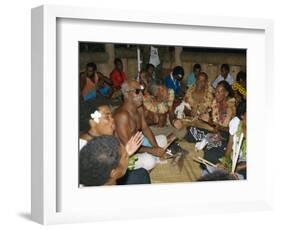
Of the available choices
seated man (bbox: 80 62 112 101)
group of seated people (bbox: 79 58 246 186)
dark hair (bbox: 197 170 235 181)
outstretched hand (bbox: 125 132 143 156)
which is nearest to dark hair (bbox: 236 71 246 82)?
group of seated people (bbox: 79 58 246 186)

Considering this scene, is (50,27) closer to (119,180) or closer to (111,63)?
(111,63)

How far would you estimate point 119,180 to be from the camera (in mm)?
4484

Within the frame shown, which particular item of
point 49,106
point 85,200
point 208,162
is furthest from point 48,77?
point 208,162

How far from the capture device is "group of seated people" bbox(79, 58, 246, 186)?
14.5 feet

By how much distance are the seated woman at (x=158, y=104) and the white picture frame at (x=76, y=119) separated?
0.72 feet

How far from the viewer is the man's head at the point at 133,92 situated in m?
4.50

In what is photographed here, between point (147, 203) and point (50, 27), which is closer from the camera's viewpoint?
point (50, 27)

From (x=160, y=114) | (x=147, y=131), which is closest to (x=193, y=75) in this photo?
(x=160, y=114)

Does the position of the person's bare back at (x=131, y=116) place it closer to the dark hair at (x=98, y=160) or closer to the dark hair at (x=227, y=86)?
the dark hair at (x=98, y=160)

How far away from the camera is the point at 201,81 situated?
15.4 ft

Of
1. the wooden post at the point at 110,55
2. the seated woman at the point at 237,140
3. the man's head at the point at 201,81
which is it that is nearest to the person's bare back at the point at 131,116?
the wooden post at the point at 110,55

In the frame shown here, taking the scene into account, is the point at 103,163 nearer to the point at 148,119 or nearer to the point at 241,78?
the point at 148,119

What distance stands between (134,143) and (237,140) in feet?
1.88

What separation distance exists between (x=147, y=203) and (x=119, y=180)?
182mm
